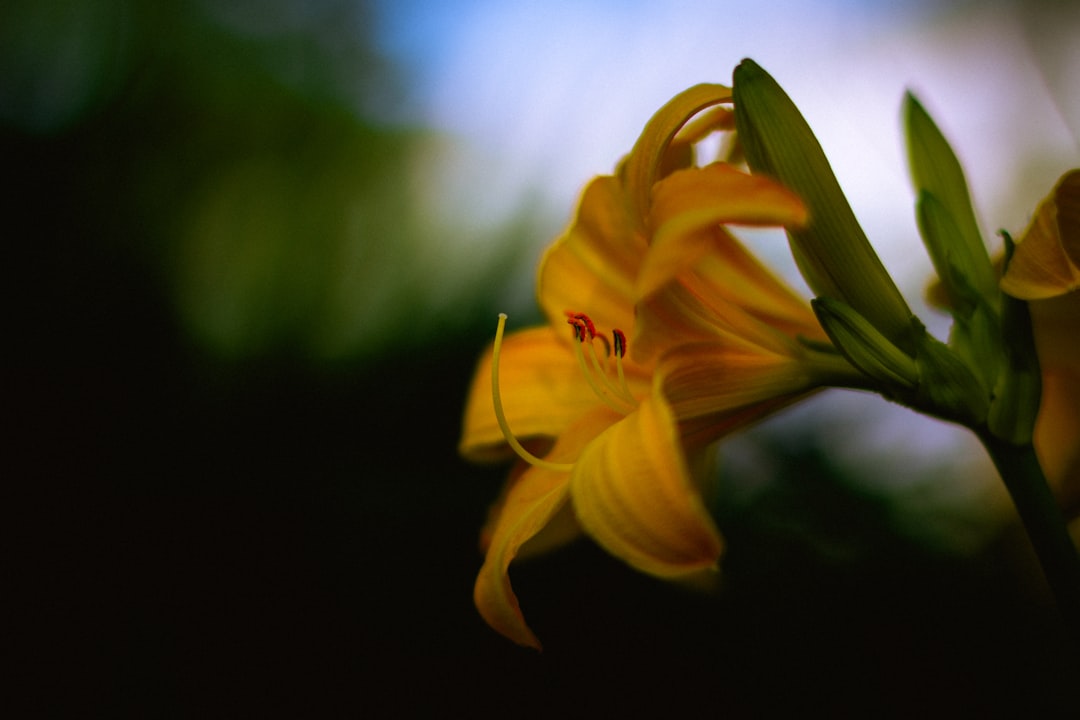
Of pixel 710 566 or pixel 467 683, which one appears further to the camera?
pixel 467 683

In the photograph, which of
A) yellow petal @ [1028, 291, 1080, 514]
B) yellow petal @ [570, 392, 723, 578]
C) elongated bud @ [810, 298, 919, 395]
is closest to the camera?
yellow petal @ [570, 392, 723, 578]

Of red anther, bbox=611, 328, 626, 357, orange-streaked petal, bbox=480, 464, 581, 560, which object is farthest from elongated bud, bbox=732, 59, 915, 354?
orange-streaked petal, bbox=480, 464, 581, 560

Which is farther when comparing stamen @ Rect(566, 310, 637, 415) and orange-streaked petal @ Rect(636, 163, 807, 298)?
stamen @ Rect(566, 310, 637, 415)

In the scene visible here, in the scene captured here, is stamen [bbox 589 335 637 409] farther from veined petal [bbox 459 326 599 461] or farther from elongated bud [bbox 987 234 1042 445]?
elongated bud [bbox 987 234 1042 445]

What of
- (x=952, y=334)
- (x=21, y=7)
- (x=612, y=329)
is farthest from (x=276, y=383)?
(x=952, y=334)

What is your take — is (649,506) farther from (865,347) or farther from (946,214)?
(946,214)

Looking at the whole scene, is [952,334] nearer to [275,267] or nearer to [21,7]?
[275,267]

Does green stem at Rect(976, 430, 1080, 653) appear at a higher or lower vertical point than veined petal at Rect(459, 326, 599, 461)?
higher
